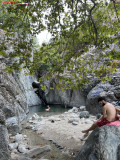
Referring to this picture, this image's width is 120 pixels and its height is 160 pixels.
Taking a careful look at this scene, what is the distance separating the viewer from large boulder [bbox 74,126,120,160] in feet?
9.30

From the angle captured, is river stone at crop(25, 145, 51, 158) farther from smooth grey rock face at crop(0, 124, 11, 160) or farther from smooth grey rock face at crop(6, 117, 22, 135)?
smooth grey rock face at crop(6, 117, 22, 135)

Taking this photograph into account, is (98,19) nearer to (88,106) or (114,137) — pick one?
(114,137)

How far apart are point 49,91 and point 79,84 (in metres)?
18.7

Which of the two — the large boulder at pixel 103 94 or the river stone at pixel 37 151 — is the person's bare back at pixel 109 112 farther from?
the large boulder at pixel 103 94

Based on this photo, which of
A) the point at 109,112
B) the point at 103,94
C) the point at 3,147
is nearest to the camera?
the point at 3,147

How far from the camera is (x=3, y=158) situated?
3.01 meters

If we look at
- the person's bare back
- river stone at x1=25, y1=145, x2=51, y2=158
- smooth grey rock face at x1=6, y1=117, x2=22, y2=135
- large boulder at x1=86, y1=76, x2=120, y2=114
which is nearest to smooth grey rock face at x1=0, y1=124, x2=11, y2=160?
river stone at x1=25, y1=145, x2=51, y2=158

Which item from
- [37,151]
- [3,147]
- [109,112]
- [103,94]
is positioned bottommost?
[37,151]

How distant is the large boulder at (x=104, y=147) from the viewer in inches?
112

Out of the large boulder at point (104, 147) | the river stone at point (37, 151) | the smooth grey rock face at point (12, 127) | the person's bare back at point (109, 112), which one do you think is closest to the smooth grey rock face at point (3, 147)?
the river stone at point (37, 151)

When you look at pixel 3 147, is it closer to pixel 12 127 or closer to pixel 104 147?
pixel 104 147

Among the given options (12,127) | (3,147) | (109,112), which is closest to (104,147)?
(109,112)

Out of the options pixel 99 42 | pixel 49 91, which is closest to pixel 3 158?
pixel 99 42

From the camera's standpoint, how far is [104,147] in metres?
2.92
